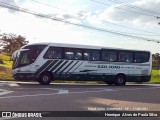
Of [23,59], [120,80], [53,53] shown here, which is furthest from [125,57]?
[23,59]

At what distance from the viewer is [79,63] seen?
2955cm

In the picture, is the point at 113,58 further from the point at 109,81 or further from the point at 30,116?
the point at 30,116

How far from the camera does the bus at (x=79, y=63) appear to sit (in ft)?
90.8

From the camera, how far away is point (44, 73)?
28.0 metres

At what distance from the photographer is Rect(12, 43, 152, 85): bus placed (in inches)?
1089

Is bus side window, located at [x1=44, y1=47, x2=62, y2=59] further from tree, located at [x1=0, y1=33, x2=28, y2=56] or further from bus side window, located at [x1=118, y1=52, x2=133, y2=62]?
tree, located at [x1=0, y1=33, x2=28, y2=56]

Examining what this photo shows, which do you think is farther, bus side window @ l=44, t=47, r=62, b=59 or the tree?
the tree

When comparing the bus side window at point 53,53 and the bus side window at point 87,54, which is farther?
the bus side window at point 87,54

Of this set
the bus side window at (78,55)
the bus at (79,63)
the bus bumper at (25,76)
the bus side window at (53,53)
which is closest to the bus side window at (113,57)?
the bus at (79,63)

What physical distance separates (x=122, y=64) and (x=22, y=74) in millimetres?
8752

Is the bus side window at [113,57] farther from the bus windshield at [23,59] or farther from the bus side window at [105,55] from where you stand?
the bus windshield at [23,59]

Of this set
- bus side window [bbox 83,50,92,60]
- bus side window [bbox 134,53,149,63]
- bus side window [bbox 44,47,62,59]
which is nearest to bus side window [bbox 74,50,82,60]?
bus side window [bbox 83,50,92,60]

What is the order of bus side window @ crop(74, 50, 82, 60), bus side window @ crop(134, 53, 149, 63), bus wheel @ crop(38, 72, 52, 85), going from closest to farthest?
bus wheel @ crop(38, 72, 52, 85) < bus side window @ crop(74, 50, 82, 60) < bus side window @ crop(134, 53, 149, 63)

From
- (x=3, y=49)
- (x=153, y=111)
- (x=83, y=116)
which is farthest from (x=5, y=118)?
(x=3, y=49)
